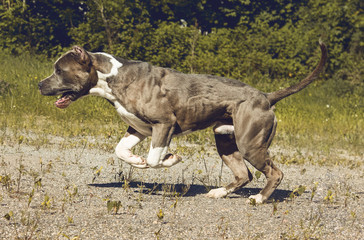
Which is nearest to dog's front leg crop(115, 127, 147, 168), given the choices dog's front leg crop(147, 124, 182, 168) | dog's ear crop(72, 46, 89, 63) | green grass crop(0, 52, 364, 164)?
dog's front leg crop(147, 124, 182, 168)

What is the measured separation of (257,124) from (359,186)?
2.18m

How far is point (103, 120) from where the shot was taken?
10273mm

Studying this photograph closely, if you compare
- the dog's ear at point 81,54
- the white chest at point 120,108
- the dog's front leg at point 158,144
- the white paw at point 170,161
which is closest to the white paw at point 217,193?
the white paw at point 170,161

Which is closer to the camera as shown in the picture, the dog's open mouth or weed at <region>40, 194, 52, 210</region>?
weed at <region>40, 194, 52, 210</region>

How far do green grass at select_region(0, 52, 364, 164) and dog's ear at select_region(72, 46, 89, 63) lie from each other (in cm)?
277

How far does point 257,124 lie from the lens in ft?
17.8

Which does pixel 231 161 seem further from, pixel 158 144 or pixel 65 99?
pixel 65 99

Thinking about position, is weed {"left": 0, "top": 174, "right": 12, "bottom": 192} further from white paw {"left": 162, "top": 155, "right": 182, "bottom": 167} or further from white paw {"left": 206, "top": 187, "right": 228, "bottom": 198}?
white paw {"left": 206, "top": 187, "right": 228, "bottom": 198}

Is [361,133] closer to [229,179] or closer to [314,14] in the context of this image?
[229,179]

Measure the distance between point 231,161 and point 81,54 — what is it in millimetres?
2081

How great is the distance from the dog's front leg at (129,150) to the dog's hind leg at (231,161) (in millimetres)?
864

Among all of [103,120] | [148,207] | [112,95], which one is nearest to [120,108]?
[112,95]

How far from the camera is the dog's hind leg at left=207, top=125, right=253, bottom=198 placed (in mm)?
5746

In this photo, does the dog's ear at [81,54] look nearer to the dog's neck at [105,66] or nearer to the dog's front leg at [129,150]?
the dog's neck at [105,66]
